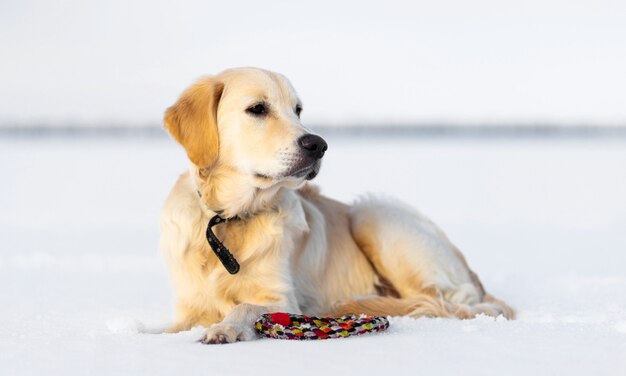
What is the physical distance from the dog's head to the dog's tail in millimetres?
691

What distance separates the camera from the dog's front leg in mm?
3258

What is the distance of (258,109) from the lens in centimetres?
381

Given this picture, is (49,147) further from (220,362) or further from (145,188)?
(220,362)

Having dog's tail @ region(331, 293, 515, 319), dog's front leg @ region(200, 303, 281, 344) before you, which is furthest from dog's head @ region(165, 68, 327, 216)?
dog's tail @ region(331, 293, 515, 319)

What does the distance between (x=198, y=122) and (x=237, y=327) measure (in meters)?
1.02

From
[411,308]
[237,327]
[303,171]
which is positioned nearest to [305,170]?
[303,171]

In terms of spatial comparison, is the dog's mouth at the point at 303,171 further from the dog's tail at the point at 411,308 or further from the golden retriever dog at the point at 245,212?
the dog's tail at the point at 411,308

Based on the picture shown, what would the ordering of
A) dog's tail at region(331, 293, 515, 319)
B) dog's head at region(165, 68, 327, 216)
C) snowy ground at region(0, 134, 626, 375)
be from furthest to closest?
dog's tail at region(331, 293, 515, 319) < dog's head at region(165, 68, 327, 216) < snowy ground at region(0, 134, 626, 375)

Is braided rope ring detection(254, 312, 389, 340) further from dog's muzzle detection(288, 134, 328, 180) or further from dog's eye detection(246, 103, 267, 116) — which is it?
dog's eye detection(246, 103, 267, 116)

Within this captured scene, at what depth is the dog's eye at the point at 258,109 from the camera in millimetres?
3805

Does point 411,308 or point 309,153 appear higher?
point 309,153

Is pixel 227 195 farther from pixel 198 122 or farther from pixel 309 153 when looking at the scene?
pixel 309 153

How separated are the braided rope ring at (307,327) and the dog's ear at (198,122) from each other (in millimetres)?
810

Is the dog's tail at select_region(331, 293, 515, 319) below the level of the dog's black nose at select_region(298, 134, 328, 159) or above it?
below
